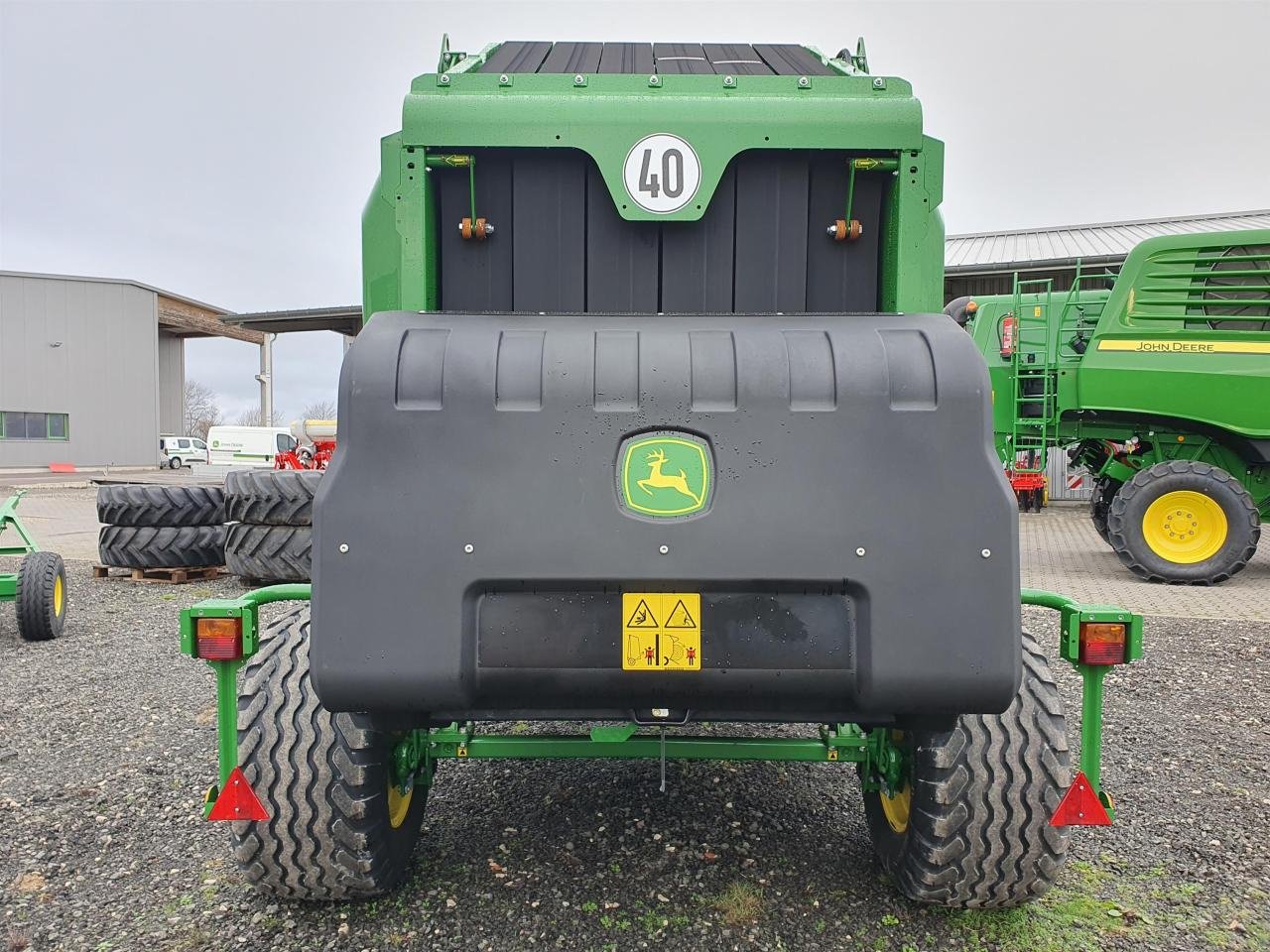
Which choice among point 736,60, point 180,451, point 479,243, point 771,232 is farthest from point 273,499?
point 180,451

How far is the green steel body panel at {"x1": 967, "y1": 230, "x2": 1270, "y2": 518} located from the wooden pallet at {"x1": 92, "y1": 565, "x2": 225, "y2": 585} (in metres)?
7.60

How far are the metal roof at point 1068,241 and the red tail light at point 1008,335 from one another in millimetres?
6757

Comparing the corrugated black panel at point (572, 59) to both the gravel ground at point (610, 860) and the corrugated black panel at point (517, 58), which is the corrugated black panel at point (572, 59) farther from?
the gravel ground at point (610, 860)

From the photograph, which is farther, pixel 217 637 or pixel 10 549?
pixel 10 549

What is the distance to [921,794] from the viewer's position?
238cm

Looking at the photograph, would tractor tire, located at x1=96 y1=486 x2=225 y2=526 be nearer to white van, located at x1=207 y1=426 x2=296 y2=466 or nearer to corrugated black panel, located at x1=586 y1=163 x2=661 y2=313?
corrugated black panel, located at x1=586 y1=163 x2=661 y2=313

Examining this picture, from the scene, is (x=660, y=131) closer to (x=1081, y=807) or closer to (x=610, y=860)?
(x=1081, y=807)

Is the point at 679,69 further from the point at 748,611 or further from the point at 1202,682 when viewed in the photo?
the point at 1202,682

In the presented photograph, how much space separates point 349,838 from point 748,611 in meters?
1.32

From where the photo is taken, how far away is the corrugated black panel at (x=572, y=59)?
9.03ft

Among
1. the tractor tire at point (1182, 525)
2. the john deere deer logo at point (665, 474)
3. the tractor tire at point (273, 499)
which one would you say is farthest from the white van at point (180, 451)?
the john deere deer logo at point (665, 474)

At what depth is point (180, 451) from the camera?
36.4 meters

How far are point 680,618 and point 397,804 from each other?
4.24 ft

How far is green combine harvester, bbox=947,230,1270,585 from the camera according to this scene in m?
8.18
